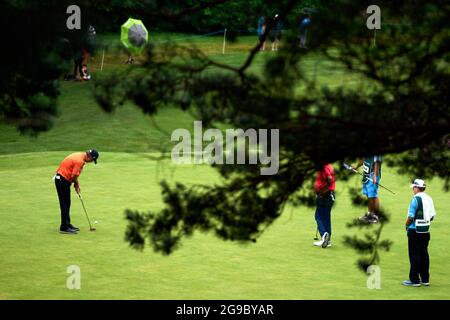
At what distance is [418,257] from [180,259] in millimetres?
4481

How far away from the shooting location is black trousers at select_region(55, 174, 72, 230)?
70.4 ft

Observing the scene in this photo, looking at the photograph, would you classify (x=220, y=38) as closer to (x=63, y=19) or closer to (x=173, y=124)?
(x=173, y=124)

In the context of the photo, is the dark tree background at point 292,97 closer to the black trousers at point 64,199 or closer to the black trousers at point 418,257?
the black trousers at point 418,257

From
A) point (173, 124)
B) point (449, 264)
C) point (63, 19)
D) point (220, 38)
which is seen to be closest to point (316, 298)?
point (449, 264)

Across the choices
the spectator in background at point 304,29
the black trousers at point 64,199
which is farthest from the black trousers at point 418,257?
the black trousers at point 64,199

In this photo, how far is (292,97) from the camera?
1173cm

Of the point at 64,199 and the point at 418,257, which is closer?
the point at 418,257

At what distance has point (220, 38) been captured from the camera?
1727 inches

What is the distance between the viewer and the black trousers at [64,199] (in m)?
21.5

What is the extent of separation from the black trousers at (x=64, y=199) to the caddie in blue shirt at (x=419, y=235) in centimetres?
722

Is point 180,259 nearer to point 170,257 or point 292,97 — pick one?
point 170,257

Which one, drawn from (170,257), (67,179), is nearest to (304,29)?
(170,257)

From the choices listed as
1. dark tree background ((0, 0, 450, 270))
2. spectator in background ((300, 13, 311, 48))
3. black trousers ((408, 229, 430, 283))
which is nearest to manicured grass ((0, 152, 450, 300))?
black trousers ((408, 229, 430, 283))
